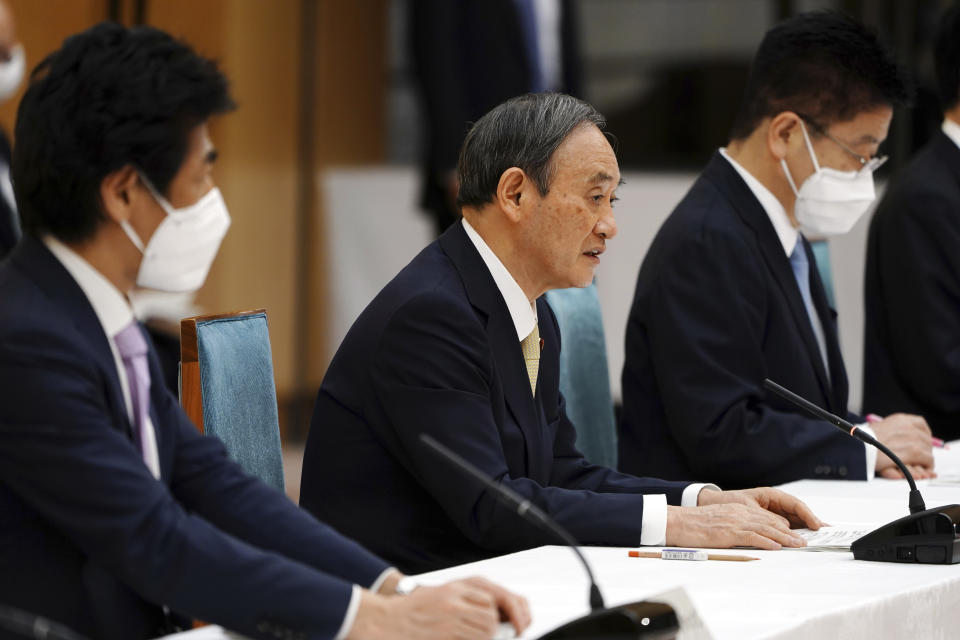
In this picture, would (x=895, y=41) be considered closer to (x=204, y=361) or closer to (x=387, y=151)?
(x=387, y=151)

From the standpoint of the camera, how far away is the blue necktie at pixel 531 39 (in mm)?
4816

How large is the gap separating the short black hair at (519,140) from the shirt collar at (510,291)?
7 cm

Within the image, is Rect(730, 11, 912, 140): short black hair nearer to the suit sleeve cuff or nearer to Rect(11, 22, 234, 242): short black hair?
the suit sleeve cuff

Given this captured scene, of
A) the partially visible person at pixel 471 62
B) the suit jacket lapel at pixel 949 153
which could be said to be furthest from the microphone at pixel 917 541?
the partially visible person at pixel 471 62

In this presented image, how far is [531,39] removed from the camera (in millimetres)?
4852

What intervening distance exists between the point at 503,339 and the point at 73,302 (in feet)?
2.37

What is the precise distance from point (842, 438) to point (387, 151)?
4022 millimetres

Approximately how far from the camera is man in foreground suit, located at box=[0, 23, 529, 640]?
137 centimetres

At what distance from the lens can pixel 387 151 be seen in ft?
20.3

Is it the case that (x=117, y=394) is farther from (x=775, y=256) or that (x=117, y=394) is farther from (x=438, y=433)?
(x=775, y=256)

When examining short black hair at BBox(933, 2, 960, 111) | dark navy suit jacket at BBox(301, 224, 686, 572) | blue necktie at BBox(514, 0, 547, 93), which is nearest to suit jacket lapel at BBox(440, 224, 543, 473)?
dark navy suit jacket at BBox(301, 224, 686, 572)

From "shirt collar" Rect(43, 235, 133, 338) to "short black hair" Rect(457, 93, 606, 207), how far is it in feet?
2.37

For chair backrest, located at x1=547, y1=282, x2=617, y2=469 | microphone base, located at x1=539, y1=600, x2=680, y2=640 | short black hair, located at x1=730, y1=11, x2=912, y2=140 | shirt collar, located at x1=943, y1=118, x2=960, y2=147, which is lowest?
chair backrest, located at x1=547, y1=282, x2=617, y2=469

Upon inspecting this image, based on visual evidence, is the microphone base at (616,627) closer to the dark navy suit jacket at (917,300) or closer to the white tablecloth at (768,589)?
the white tablecloth at (768,589)
